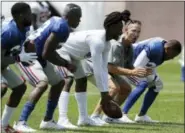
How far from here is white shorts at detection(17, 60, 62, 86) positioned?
956 centimetres

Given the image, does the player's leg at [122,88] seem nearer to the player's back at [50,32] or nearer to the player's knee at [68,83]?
the player's knee at [68,83]

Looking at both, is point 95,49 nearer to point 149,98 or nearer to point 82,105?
point 82,105

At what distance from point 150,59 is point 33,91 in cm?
210

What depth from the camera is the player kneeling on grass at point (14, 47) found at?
8828 mm

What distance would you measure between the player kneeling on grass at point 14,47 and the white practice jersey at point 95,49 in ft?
2.56

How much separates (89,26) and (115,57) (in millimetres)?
14686

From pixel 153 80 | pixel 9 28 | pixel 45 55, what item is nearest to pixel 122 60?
pixel 153 80

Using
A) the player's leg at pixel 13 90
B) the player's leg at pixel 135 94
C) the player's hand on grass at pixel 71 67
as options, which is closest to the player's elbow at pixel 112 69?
the player's hand on grass at pixel 71 67

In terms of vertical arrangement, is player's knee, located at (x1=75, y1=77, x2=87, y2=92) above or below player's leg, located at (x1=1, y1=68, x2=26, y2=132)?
below

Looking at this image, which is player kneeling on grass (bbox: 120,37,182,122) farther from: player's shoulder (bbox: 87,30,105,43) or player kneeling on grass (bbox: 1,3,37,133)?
player kneeling on grass (bbox: 1,3,37,133)

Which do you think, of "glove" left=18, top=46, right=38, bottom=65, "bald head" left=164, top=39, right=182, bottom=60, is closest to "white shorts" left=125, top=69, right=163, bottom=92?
"bald head" left=164, top=39, right=182, bottom=60

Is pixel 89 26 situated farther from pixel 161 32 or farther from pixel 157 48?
pixel 157 48

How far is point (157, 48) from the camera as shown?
1081 cm

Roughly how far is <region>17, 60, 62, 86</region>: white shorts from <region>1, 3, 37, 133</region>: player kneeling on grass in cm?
54
